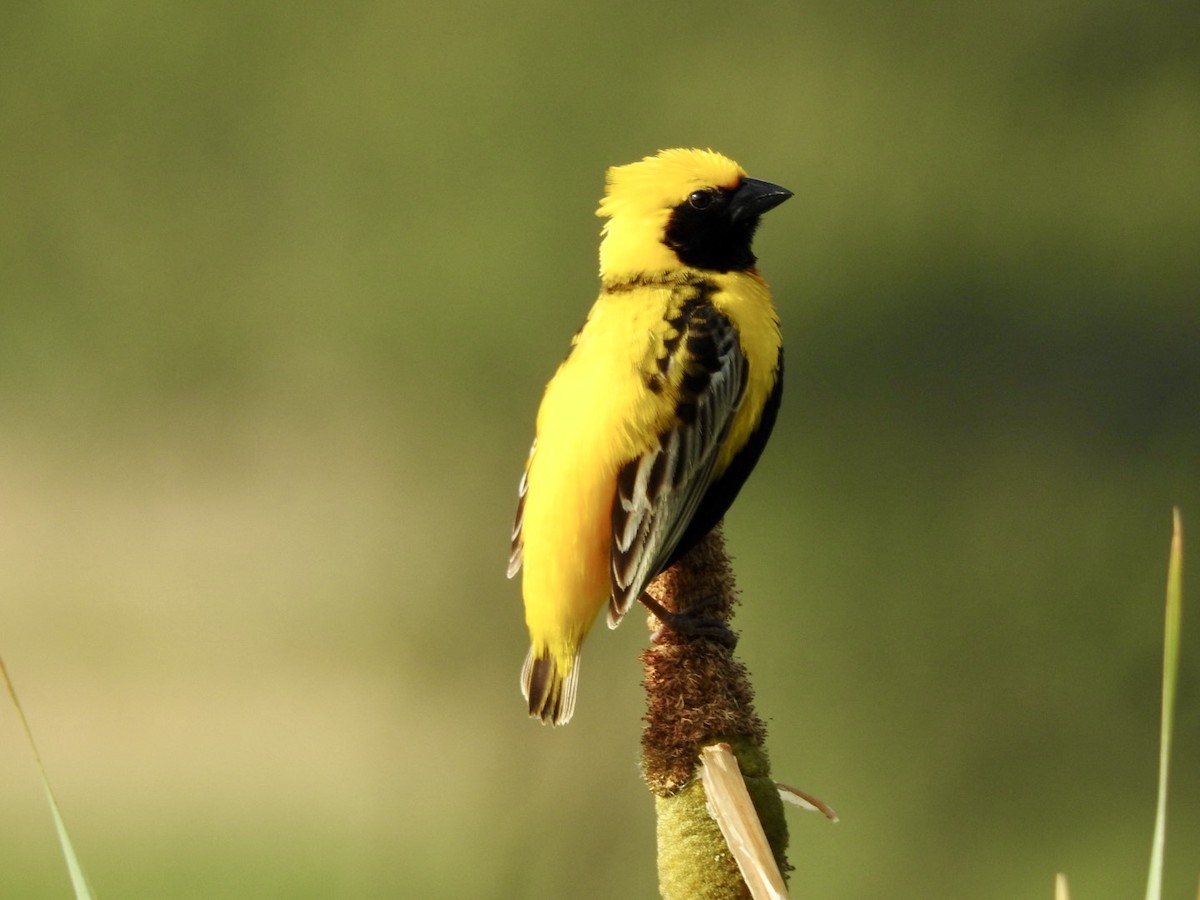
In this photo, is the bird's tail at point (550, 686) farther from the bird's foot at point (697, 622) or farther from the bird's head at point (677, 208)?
the bird's head at point (677, 208)

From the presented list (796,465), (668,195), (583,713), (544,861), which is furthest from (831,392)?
(668,195)

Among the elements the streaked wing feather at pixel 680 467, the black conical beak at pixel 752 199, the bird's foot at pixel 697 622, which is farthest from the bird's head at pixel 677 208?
the bird's foot at pixel 697 622

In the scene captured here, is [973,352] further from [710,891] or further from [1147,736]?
[710,891]

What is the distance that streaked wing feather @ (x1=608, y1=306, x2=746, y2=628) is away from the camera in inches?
42.3

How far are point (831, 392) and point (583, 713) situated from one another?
1689mm

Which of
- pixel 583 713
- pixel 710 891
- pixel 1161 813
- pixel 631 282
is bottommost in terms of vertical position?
pixel 583 713

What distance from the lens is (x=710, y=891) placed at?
2.71 feet

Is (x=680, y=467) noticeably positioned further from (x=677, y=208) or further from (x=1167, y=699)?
(x=1167, y=699)

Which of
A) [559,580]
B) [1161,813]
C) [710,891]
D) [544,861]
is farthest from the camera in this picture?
[544,861]

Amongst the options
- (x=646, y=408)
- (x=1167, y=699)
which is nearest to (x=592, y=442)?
(x=646, y=408)

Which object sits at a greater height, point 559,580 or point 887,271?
point 559,580

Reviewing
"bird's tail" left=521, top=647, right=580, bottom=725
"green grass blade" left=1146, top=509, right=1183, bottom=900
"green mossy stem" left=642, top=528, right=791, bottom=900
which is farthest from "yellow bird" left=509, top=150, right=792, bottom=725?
"green grass blade" left=1146, top=509, right=1183, bottom=900

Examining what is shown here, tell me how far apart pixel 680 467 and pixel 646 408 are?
55mm

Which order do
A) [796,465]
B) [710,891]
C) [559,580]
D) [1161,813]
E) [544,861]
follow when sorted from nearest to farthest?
[1161,813] < [710,891] < [559,580] < [544,861] < [796,465]
